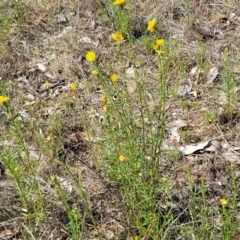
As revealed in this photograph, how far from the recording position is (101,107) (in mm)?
3338

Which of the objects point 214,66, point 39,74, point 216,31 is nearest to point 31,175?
point 39,74

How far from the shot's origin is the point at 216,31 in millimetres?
3838

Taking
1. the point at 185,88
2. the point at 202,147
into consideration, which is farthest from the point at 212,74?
the point at 202,147

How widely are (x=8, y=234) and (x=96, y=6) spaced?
252cm

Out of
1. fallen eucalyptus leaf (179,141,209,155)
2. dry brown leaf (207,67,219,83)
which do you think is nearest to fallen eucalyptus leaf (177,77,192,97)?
dry brown leaf (207,67,219,83)

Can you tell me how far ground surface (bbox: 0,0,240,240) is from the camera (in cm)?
251

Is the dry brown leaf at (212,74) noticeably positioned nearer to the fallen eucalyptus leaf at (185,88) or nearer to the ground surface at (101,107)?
the ground surface at (101,107)

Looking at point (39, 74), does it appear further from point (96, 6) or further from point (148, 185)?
point (148, 185)

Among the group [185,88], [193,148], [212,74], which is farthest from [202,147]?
[212,74]

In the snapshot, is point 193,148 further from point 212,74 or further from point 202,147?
point 212,74

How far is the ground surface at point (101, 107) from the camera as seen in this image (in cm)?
251

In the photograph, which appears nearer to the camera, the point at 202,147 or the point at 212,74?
the point at 202,147

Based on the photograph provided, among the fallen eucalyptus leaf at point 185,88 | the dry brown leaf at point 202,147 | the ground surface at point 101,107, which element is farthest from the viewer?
the fallen eucalyptus leaf at point 185,88

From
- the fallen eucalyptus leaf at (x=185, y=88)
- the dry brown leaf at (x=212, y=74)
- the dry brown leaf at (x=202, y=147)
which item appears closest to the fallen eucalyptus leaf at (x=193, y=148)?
the dry brown leaf at (x=202, y=147)
